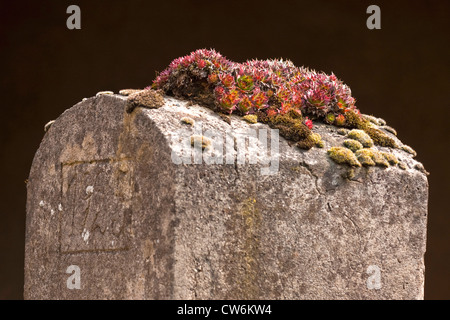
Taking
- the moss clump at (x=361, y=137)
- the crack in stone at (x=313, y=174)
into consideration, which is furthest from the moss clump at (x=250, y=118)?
the moss clump at (x=361, y=137)

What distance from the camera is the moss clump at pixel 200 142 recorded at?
11.7 ft

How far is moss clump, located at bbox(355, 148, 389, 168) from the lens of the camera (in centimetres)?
396

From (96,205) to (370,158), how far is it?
1491mm

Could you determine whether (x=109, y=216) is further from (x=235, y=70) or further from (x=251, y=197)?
(x=235, y=70)

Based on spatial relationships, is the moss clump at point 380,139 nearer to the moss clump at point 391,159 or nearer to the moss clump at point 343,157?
the moss clump at point 391,159

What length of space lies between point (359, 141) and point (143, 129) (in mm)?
1270

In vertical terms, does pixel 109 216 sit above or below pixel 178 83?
below

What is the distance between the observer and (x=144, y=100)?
3.74m

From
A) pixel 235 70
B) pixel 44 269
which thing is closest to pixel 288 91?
pixel 235 70

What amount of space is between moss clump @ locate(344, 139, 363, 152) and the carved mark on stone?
3.98 feet

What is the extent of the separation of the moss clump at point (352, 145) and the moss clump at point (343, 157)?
0.35 ft

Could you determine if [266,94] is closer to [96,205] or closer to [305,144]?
[305,144]

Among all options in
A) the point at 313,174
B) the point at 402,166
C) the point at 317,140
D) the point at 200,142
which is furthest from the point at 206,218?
the point at 402,166
